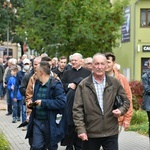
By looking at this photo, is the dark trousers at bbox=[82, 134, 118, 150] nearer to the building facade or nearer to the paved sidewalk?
the paved sidewalk

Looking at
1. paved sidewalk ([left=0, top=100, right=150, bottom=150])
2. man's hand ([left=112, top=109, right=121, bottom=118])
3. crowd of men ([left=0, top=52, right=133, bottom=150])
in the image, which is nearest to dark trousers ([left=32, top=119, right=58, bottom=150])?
crowd of men ([left=0, top=52, right=133, bottom=150])

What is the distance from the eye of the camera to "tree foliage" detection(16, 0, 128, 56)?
24.9 meters

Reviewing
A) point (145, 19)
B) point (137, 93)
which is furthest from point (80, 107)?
point (145, 19)

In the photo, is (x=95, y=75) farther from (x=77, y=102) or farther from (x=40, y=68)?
(x=40, y=68)

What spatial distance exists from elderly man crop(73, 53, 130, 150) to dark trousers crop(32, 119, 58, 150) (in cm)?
118

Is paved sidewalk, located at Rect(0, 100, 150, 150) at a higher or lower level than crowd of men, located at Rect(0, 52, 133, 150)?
lower

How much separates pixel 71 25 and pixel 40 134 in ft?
58.2

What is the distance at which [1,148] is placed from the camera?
9031mm

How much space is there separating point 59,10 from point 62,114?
651 inches

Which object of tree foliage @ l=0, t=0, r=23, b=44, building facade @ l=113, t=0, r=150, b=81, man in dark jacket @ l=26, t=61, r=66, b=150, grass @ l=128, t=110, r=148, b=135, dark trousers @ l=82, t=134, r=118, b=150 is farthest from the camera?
tree foliage @ l=0, t=0, r=23, b=44

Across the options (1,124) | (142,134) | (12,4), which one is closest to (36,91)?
(142,134)

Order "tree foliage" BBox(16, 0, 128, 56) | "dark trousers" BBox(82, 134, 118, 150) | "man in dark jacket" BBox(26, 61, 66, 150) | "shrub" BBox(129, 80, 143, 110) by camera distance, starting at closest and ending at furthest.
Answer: "dark trousers" BBox(82, 134, 118, 150)
"man in dark jacket" BBox(26, 61, 66, 150)
"shrub" BBox(129, 80, 143, 110)
"tree foliage" BBox(16, 0, 128, 56)

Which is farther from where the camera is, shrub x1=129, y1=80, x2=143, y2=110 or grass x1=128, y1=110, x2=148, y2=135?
shrub x1=129, y1=80, x2=143, y2=110

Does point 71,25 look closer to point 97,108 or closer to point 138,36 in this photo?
point 138,36
